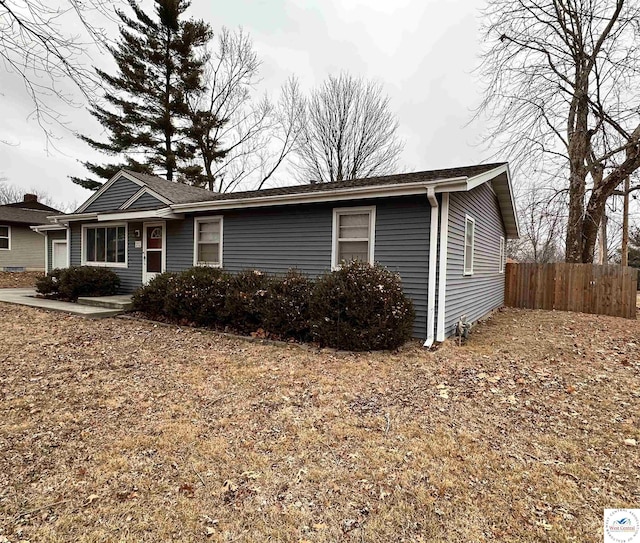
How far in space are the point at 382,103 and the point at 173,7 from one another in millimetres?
12444

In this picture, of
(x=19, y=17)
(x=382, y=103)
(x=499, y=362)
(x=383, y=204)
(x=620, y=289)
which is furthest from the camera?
(x=382, y=103)

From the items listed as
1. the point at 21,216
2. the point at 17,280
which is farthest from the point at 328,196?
the point at 21,216

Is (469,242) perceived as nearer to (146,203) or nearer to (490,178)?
(490,178)

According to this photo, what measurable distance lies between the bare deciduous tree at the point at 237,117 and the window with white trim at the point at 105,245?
1071cm

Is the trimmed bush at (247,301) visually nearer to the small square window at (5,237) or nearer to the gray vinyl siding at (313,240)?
the gray vinyl siding at (313,240)

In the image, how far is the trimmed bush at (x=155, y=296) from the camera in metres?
8.19

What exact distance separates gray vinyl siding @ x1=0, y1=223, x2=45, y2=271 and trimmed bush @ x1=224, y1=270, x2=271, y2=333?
61.5 ft

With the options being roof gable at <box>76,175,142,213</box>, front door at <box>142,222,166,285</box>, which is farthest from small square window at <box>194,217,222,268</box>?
roof gable at <box>76,175,142,213</box>

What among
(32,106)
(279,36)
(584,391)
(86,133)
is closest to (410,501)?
(584,391)

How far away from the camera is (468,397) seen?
417 centimetres

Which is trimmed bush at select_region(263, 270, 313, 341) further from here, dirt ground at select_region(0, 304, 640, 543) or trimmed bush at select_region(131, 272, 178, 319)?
trimmed bush at select_region(131, 272, 178, 319)

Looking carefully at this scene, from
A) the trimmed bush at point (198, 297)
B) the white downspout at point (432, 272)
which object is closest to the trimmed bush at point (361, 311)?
the white downspout at point (432, 272)

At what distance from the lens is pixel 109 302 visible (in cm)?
942

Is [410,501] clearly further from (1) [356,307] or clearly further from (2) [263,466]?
(1) [356,307]
